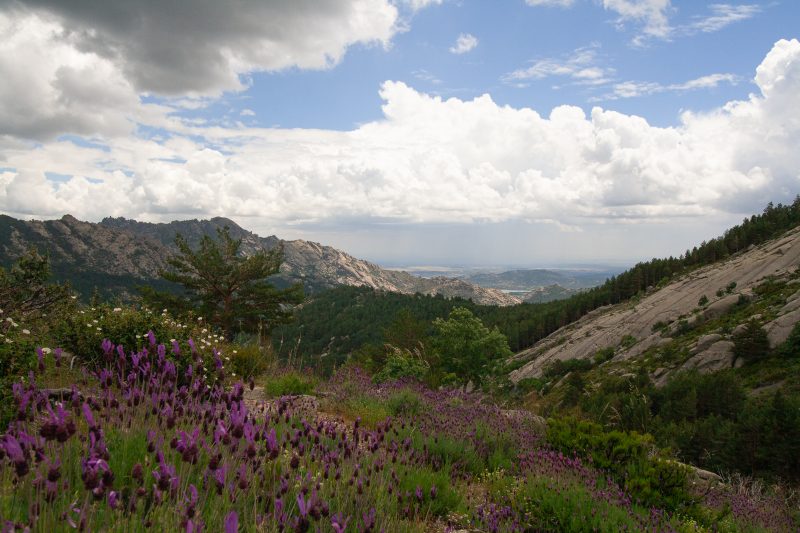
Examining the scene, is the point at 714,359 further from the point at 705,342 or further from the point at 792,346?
the point at 792,346

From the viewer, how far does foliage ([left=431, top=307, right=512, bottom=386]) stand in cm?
2067

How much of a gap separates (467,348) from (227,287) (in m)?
14.0

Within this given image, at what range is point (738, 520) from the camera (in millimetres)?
5645

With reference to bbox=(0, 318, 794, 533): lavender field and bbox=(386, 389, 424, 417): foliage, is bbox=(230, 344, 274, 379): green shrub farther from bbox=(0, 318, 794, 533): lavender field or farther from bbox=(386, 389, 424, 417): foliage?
bbox=(386, 389, 424, 417): foliage

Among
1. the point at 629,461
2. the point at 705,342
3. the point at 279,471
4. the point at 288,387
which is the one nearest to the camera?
the point at 279,471

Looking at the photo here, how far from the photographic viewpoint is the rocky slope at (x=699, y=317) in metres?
26.0

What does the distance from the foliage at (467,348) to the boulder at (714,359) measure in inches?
494

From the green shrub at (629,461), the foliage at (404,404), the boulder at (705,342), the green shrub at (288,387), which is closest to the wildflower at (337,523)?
the green shrub at (629,461)

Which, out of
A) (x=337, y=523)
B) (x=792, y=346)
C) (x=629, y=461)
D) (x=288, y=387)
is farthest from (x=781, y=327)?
(x=337, y=523)

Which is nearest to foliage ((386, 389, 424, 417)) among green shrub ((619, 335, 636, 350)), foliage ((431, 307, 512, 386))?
foliage ((431, 307, 512, 386))

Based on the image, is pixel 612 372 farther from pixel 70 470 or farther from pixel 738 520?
pixel 70 470

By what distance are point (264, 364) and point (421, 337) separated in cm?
1887

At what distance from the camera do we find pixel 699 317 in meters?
34.6

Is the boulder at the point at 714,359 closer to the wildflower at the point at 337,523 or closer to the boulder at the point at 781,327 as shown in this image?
the boulder at the point at 781,327
